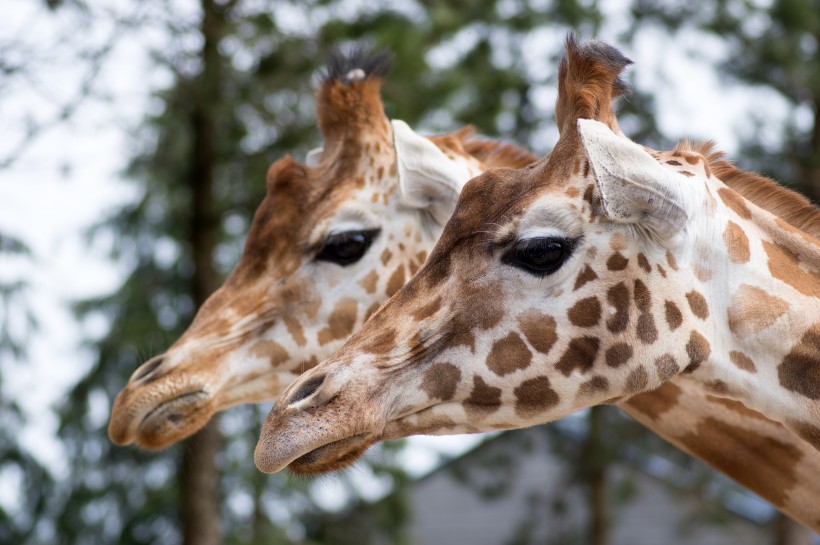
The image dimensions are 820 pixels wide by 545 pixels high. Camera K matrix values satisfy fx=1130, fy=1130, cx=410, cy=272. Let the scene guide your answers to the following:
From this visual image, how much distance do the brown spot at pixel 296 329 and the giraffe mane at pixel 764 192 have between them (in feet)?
6.10

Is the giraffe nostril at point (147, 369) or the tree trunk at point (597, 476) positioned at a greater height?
the giraffe nostril at point (147, 369)

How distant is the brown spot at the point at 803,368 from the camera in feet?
10.9

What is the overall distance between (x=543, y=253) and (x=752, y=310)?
0.65 meters

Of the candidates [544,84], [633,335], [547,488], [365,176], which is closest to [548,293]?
[633,335]

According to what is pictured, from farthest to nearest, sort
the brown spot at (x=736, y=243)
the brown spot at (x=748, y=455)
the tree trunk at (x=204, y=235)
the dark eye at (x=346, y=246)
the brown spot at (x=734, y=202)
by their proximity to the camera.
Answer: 1. the tree trunk at (x=204, y=235)
2. the dark eye at (x=346, y=246)
3. the brown spot at (x=748, y=455)
4. the brown spot at (x=734, y=202)
5. the brown spot at (x=736, y=243)

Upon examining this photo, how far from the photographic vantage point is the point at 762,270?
3.41 meters

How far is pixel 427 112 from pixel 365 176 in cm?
652

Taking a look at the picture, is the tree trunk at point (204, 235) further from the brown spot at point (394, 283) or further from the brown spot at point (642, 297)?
the brown spot at point (642, 297)

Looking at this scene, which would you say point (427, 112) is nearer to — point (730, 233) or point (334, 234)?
point (334, 234)

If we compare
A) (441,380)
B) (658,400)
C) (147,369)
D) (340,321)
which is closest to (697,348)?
(441,380)

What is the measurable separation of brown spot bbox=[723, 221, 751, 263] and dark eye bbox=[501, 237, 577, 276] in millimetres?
495

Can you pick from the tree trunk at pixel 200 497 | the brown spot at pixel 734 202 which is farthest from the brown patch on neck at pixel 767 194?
the tree trunk at pixel 200 497

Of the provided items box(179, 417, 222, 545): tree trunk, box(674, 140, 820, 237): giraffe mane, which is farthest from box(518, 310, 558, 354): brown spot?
box(179, 417, 222, 545): tree trunk

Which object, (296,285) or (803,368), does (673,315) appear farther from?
(296,285)
